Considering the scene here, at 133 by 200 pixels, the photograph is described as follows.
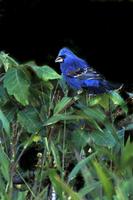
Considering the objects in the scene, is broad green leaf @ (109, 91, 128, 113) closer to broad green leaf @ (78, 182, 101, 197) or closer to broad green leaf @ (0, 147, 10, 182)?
broad green leaf @ (0, 147, 10, 182)

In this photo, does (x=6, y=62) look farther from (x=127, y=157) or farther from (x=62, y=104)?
(x=127, y=157)

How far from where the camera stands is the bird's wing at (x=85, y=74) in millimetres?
3176

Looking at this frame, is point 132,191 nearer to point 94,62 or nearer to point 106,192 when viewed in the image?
point 106,192

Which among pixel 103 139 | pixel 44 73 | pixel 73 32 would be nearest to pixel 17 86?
pixel 44 73

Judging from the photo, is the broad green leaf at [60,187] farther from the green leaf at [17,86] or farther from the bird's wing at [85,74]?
the bird's wing at [85,74]

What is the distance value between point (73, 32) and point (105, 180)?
12.6 ft

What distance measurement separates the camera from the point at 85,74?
3.23 meters

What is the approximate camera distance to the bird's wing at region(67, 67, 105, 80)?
3176 millimetres

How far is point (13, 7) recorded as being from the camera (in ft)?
17.2

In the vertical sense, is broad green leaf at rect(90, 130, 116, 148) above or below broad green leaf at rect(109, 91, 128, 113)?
below

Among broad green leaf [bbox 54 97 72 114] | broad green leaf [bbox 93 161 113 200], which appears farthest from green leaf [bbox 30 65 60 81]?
broad green leaf [bbox 93 161 113 200]

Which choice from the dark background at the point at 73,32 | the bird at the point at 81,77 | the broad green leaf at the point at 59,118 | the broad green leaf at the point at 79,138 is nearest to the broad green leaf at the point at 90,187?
the broad green leaf at the point at 59,118

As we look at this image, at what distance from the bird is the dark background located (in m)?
1.65

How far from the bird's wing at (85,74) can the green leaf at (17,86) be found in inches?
21.5
